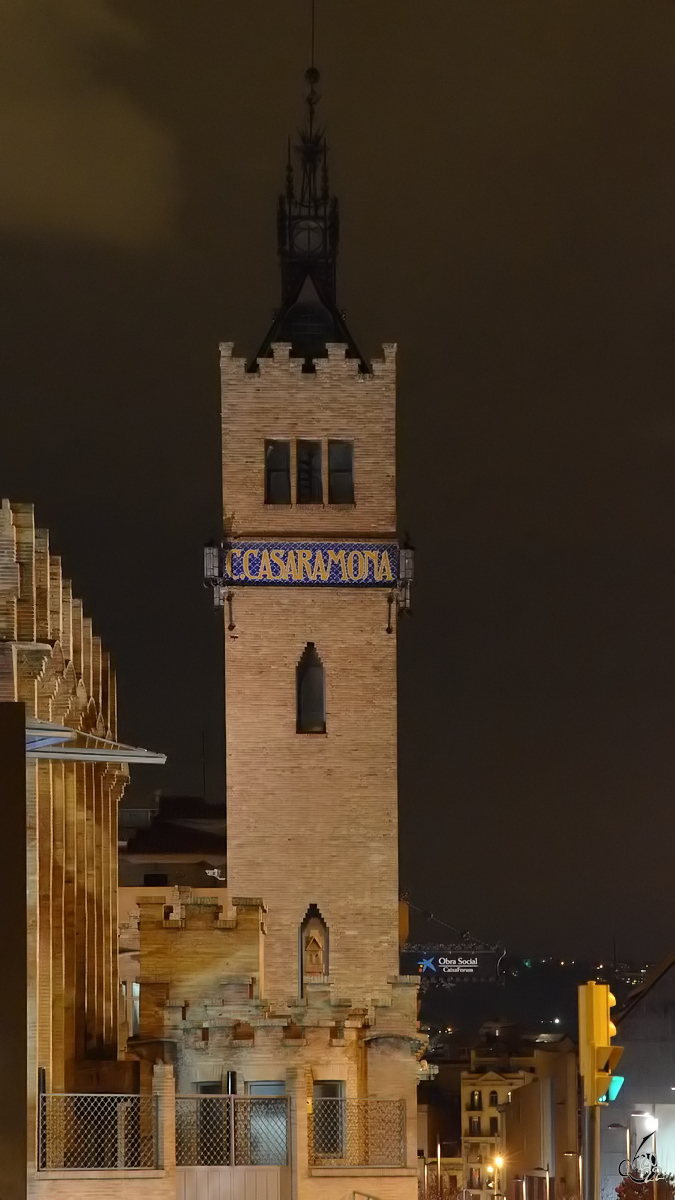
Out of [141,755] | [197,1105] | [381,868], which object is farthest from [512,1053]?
[141,755]

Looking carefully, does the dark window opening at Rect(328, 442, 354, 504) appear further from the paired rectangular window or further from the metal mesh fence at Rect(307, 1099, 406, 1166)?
the metal mesh fence at Rect(307, 1099, 406, 1166)

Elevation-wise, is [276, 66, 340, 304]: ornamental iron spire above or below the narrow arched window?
above

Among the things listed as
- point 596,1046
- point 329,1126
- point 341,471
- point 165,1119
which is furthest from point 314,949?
point 596,1046

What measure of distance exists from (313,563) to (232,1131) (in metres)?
21.4

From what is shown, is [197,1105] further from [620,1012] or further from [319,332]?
[620,1012]

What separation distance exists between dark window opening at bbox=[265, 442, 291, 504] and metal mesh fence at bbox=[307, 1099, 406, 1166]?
19118mm

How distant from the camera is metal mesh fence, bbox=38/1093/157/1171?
4416 cm

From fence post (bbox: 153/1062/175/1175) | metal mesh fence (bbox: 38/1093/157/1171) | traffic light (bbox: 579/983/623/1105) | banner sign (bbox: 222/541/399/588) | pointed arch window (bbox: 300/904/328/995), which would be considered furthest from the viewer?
banner sign (bbox: 222/541/399/588)

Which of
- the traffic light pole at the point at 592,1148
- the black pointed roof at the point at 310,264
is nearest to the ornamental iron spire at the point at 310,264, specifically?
the black pointed roof at the point at 310,264

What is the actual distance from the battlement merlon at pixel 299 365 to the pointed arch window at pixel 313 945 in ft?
43.0

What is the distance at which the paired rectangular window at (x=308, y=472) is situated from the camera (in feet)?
213

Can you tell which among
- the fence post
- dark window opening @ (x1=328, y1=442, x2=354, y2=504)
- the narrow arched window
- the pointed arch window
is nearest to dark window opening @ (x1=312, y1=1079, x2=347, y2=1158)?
the fence post

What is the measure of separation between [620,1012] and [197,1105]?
1759 inches

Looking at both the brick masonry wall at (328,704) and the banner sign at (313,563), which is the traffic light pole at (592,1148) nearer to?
the brick masonry wall at (328,704)
